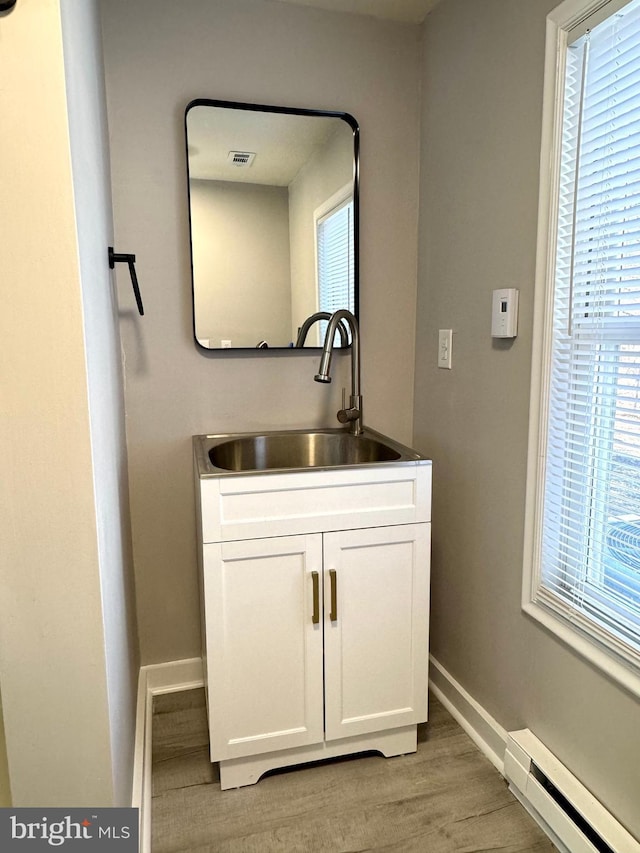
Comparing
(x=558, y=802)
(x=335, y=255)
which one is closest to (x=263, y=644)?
(x=558, y=802)

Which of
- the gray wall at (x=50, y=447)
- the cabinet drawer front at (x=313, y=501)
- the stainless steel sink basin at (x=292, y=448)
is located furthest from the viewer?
the stainless steel sink basin at (x=292, y=448)

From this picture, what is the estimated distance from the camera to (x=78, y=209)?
3.25 feet

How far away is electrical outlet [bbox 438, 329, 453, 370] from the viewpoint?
1918 mm

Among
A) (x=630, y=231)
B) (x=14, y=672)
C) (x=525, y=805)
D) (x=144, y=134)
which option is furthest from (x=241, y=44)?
(x=525, y=805)

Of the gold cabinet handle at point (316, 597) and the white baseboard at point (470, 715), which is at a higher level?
the gold cabinet handle at point (316, 597)

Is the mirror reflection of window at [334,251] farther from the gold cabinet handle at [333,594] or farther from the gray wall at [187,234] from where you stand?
the gold cabinet handle at [333,594]

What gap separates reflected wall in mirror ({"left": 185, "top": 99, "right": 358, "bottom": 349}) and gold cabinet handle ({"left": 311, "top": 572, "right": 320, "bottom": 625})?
2.75ft

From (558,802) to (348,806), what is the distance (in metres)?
0.54

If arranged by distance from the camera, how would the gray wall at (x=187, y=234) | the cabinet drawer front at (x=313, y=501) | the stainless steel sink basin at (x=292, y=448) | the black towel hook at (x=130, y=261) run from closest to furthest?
the cabinet drawer front at (x=313, y=501)
the black towel hook at (x=130, y=261)
the gray wall at (x=187, y=234)
the stainless steel sink basin at (x=292, y=448)

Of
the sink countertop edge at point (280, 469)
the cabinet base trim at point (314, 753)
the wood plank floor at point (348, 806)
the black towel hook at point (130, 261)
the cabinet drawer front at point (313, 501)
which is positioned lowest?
the wood plank floor at point (348, 806)

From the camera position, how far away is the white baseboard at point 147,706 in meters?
1.44

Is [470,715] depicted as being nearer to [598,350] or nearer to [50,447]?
[598,350]

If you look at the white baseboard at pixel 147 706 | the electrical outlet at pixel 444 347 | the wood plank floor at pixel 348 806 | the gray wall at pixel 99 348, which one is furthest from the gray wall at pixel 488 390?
the gray wall at pixel 99 348

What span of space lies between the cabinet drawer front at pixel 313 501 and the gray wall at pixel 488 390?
0.27m
